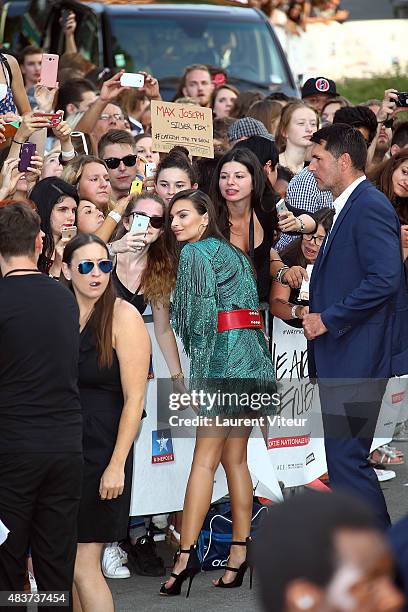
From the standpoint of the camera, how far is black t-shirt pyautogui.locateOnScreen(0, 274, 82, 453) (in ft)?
14.6

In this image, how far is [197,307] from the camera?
20.1 ft

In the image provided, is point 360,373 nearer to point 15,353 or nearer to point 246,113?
point 15,353

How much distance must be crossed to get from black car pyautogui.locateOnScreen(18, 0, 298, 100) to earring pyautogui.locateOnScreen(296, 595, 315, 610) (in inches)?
469

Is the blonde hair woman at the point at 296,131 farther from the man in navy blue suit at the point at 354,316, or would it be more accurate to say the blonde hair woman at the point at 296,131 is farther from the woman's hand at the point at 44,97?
the man in navy blue suit at the point at 354,316

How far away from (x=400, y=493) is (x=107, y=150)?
290cm

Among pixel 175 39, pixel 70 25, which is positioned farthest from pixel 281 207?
pixel 175 39

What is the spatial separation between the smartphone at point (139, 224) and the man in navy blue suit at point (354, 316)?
90 centimetres

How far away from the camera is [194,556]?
617 centimetres

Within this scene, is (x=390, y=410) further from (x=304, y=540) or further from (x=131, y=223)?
(x=304, y=540)

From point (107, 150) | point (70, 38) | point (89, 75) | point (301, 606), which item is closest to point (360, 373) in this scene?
point (107, 150)

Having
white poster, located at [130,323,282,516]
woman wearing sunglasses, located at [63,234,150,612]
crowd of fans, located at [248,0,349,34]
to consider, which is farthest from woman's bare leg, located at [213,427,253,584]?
crowd of fans, located at [248,0,349,34]

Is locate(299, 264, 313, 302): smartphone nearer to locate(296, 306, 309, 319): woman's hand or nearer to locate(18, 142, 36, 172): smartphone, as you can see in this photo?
locate(296, 306, 309, 319): woman's hand

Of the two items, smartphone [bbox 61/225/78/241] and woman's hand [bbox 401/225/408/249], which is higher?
smartphone [bbox 61/225/78/241]

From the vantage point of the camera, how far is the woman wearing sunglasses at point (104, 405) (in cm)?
502
